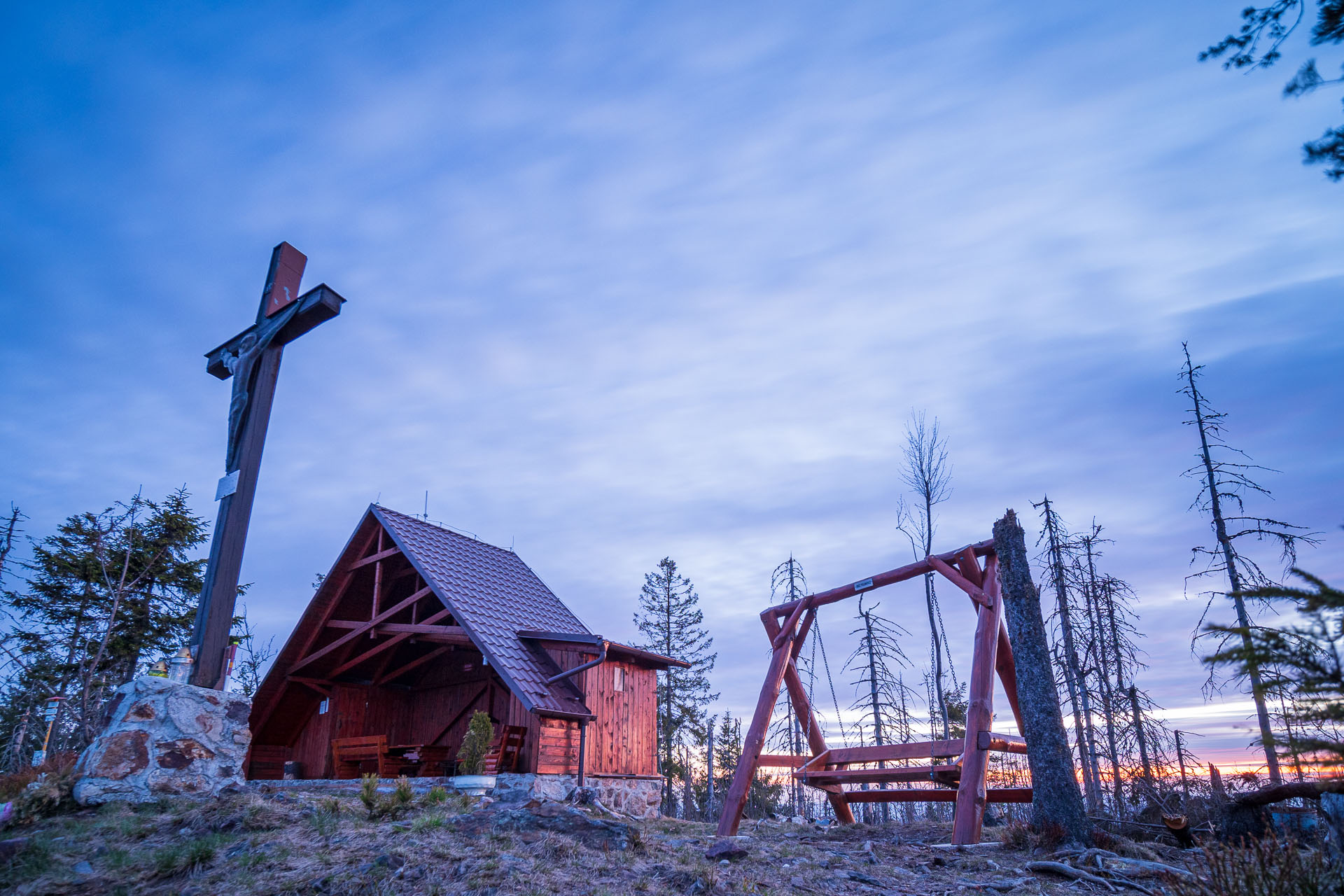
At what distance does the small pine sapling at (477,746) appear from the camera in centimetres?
1338

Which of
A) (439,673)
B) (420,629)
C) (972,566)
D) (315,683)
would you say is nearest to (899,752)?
(972,566)

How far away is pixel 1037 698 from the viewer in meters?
7.91

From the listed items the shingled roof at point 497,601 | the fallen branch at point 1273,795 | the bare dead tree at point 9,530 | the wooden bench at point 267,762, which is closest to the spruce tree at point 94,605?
the bare dead tree at point 9,530

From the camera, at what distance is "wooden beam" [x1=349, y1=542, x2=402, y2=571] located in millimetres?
15883

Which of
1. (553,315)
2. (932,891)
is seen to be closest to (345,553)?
(553,315)

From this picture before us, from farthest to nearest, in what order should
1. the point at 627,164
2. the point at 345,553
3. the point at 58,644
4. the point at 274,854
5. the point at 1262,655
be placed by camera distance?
the point at 58,644 → the point at 345,553 → the point at 627,164 → the point at 274,854 → the point at 1262,655

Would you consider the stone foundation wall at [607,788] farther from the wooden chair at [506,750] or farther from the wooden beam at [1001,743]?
the wooden beam at [1001,743]

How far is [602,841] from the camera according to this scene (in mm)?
6551

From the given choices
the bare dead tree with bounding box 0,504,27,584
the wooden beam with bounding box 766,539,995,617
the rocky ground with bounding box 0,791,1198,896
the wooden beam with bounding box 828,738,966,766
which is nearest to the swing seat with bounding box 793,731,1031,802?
the wooden beam with bounding box 828,738,966,766

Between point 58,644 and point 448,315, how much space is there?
12.8 meters

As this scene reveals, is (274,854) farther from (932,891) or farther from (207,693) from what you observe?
(932,891)

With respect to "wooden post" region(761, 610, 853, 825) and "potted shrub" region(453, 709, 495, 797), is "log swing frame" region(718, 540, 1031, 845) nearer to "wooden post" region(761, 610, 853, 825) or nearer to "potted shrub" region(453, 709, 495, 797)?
"wooden post" region(761, 610, 853, 825)

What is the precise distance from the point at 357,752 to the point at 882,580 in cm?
1160

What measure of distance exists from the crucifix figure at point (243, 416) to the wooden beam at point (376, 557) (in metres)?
6.87
